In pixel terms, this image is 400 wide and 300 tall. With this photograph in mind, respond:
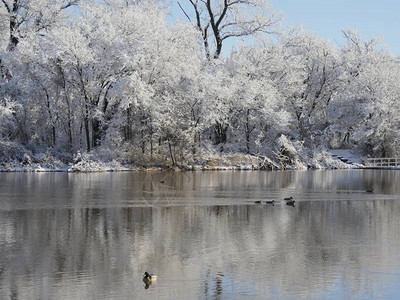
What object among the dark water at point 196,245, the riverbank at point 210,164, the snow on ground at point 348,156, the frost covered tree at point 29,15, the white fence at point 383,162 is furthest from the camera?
the snow on ground at point 348,156

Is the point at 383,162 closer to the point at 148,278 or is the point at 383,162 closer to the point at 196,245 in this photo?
the point at 196,245

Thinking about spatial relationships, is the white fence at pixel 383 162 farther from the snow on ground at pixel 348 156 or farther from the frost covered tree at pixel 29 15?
the frost covered tree at pixel 29 15

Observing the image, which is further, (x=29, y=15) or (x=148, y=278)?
(x=29, y=15)

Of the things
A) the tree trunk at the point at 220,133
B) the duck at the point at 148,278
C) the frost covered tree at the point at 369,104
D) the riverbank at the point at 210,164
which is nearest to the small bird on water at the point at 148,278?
the duck at the point at 148,278

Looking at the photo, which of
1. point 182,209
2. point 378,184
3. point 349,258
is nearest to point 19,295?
point 349,258

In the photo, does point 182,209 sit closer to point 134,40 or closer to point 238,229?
point 238,229

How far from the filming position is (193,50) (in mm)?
57594

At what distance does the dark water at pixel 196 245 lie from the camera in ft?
42.6

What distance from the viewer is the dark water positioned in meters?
13.0

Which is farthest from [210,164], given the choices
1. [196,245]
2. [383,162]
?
[196,245]

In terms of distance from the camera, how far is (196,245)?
17.3m

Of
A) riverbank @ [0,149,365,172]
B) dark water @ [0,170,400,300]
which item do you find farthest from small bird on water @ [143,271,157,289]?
riverbank @ [0,149,365,172]

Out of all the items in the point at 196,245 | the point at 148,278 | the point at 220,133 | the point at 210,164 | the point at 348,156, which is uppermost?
the point at 220,133

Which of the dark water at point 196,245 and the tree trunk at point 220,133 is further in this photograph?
the tree trunk at point 220,133
